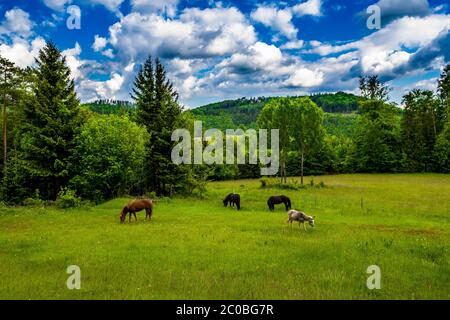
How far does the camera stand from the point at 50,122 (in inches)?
1483

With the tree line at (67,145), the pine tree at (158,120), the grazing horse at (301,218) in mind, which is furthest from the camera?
the pine tree at (158,120)

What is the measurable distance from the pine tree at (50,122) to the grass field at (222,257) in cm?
1251

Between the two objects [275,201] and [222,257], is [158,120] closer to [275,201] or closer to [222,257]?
[275,201]

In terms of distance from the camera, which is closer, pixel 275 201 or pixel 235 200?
pixel 275 201

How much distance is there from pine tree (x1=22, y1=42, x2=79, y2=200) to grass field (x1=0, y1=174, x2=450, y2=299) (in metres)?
12.5

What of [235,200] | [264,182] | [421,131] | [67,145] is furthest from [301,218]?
[421,131]

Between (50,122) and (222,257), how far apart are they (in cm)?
3177

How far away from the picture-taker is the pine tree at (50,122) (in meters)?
37.7

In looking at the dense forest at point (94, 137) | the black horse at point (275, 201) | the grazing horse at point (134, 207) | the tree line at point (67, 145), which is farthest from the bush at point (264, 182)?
the grazing horse at point (134, 207)

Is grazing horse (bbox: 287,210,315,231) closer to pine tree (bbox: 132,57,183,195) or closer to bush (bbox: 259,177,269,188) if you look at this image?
pine tree (bbox: 132,57,183,195)

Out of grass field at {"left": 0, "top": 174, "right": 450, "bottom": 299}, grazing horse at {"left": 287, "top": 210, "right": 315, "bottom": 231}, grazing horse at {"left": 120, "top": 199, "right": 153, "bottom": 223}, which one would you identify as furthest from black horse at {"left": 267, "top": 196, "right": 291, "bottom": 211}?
grazing horse at {"left": 120, "top": 199, "right": 153, "bottom": 223}

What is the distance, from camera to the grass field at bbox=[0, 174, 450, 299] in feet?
33.8

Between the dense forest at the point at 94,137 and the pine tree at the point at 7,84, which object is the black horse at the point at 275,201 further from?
the pine tree at the point at 7,84
